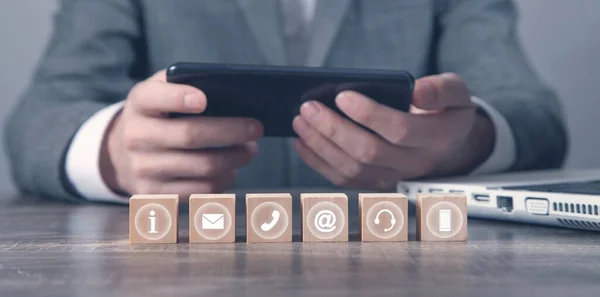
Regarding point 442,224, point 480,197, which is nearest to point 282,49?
point 480,197

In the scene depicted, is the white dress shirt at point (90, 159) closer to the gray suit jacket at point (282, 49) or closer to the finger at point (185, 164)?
the finger at point (185, 164)

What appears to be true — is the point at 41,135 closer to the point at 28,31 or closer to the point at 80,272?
the point at 80,272

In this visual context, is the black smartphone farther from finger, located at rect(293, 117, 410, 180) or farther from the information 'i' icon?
the information 'i' icon

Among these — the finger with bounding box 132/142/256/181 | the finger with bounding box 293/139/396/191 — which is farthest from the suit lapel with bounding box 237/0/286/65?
the finger with bounding box 132/142/256/181

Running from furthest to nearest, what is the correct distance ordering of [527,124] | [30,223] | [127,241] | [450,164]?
[527,124] → [450,164] → [30,223] → [127,241]

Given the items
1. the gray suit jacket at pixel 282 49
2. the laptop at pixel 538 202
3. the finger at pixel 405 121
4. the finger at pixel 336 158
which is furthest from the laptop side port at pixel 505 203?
the gray suit jacket at pixel 282 49

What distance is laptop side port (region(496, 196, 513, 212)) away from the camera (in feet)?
2.60

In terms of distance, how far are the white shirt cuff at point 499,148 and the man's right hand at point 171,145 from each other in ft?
1.72

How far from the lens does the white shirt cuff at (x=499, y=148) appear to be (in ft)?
4.35

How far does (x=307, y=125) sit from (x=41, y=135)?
619mm

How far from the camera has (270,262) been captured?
22.5 inches

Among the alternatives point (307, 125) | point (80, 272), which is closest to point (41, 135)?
point (307, 125)

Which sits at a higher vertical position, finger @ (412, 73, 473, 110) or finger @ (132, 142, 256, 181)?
finger @ (412, 73, 473, 110)

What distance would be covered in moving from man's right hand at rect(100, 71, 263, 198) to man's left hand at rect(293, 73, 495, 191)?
0.36ft
